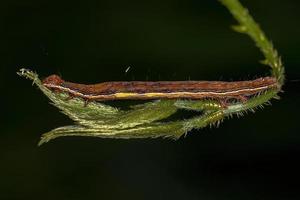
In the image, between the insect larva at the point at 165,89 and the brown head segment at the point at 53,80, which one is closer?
the insect larva at the point at 165,89

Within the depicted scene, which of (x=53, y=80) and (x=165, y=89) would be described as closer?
(x=165, y=89)

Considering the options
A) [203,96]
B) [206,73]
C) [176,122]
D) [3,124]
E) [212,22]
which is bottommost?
[176,122]

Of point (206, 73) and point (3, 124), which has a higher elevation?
point (206, 73)

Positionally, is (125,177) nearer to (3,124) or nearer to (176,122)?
(3,124)

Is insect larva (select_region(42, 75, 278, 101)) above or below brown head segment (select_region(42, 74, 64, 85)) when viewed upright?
below

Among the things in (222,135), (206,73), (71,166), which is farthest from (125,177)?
(206,73)

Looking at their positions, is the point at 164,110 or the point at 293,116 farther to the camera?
the point at 293,116

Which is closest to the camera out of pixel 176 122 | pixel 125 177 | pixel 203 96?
pixel 176 122

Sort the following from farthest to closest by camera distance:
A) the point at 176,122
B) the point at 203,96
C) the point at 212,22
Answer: the point at 212,22 → the point at 203,96 → the point at 176,122

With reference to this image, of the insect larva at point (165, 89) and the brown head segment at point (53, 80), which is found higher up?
the brown head segment at point (53, 80)

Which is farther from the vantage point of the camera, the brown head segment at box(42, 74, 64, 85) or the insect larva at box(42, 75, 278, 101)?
the brown head segment at box(42, 74, 64, 85)
